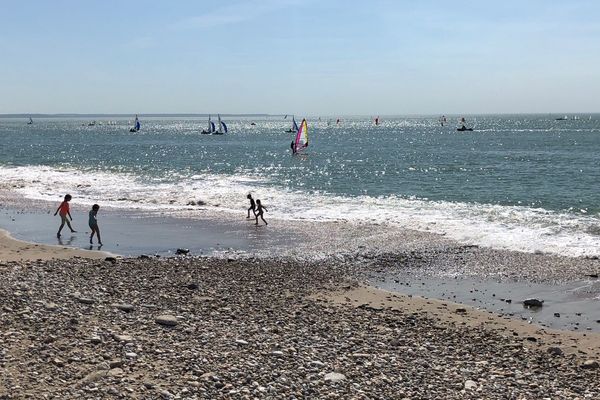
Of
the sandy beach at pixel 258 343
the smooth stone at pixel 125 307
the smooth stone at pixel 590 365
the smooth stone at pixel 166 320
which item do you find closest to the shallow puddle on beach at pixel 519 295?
the sandy beach at pixel 258 343

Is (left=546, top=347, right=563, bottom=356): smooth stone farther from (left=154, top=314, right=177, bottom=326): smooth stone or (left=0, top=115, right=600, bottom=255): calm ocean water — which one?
(left=0, top=115, right=600, bottom=255): calm ocean water

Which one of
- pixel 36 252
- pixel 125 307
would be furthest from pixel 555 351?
pixel 36 252

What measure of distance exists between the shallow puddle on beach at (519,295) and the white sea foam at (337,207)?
474 cm

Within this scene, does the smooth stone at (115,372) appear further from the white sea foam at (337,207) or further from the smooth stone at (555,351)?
the white sea foam at (337,207)

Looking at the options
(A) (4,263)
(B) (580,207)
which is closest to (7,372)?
(A) (4,263)

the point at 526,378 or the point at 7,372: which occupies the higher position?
the point at 7,372

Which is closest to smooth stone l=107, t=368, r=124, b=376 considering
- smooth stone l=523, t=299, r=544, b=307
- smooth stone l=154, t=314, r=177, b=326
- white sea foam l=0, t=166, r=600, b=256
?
smooth stone l=154, t=314, r=177, b=326

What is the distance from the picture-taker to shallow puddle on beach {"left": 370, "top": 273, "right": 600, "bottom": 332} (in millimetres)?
14062

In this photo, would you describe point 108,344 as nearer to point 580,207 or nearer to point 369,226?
A: point 369,226

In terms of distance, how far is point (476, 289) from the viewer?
16.6 m

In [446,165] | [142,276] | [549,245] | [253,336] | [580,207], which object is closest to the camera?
[253,336]

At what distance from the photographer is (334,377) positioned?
9.34 m

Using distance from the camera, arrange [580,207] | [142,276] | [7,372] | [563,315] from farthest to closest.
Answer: [580,207]
[142,276]
[563,315]
[7,372]

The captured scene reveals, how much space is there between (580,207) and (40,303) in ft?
90.7
